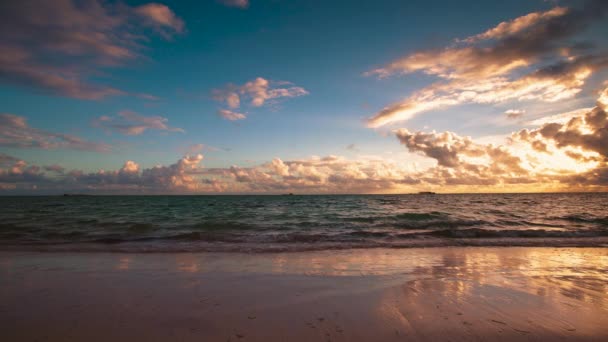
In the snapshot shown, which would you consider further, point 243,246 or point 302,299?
point 243,246

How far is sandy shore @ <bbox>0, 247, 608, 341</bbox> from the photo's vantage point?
13.6 feet

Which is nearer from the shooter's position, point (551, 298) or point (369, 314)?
point (369, 314)

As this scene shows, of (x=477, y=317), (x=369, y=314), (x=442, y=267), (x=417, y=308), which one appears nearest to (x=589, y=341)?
(x=477, y=317)

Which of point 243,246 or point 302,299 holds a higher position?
point 302,299

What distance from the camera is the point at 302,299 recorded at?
17.9ft

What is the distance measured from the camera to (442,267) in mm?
8250

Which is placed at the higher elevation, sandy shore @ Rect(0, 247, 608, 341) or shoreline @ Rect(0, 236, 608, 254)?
sandy shore @ Rect(0, 247, 608, 341)

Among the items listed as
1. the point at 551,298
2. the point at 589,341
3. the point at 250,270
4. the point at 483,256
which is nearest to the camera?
the point at 589,341

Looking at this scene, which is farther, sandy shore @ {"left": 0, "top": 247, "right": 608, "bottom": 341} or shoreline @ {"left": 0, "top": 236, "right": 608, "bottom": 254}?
shoreline @ {"left": 0, "top": 236, "right": 608, "bottom": 254}

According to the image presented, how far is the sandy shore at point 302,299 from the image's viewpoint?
4.14m

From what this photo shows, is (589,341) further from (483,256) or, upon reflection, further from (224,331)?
(483,256)

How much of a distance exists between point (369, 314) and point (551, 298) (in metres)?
4.07

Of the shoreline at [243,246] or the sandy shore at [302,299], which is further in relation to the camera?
the shoreline at [243,246]

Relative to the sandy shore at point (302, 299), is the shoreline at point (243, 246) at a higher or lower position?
lower
